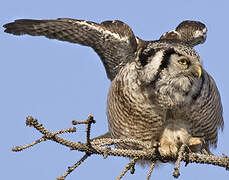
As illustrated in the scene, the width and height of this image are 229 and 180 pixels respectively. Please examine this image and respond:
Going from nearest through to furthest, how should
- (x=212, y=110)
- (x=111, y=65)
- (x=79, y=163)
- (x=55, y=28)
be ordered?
(x=79, y=163) < (x=212, y=110) < (x=55, y=28) < (x=111, y=65)

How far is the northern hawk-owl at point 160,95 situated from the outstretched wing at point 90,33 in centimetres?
1

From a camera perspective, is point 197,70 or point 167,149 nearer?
point 197,70

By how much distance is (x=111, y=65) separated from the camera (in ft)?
23.0

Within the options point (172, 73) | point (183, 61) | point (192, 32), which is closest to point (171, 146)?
point (172, 73)

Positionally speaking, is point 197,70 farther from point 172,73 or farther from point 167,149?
point 167,149

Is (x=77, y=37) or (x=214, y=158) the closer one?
(x=214, y=158)

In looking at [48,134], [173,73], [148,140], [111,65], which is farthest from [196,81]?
[48,134]

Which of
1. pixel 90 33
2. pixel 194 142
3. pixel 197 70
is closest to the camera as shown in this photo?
pixel 197 70

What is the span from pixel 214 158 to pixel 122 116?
1.66 m

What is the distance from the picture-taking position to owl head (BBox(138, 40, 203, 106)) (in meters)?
5.36

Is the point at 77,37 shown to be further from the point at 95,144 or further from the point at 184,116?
the point at 95,144

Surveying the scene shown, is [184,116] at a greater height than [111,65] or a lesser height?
lesser

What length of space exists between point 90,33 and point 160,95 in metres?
1.53

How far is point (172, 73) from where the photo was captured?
17.8ft
